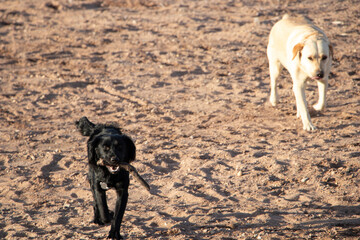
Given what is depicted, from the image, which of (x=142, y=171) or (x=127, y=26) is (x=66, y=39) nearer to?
(x=127, y=26)

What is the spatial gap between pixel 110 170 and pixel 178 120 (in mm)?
3511

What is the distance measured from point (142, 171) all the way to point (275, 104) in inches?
124

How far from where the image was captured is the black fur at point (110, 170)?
426 cm

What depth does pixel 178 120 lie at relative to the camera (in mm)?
7699

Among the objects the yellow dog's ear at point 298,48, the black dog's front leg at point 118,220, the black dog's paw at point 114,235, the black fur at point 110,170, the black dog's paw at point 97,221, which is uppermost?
the yellow dog's ear at point 298,48

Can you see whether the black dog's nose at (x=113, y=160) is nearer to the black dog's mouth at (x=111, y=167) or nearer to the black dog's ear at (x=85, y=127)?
the black dog's mouth at (x=111, y=167)

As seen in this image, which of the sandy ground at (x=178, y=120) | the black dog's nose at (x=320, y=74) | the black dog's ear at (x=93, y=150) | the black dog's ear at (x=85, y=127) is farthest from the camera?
the black dog's nose at (x=320, y=74)

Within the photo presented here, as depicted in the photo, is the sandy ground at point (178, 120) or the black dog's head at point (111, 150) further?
the sandy ground at point (178, 120)

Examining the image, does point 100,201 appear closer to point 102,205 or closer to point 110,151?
point 102,205

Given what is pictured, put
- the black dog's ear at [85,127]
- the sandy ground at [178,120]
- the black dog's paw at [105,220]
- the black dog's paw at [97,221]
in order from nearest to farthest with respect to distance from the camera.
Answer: the black dog's paw at [105,220], the black dog's paw at [97,221], the sandy ground at [178,120], the black dog's ear at [85,127]

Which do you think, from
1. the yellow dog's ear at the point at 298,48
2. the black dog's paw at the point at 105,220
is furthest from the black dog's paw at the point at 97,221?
the yellow dog's ear at the point at 298,48

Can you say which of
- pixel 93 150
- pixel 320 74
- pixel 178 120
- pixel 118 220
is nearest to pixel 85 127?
pixel 93 150

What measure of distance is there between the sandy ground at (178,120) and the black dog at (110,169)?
27cm

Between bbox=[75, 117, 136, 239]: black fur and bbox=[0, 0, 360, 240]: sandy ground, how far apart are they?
261 millimetres
